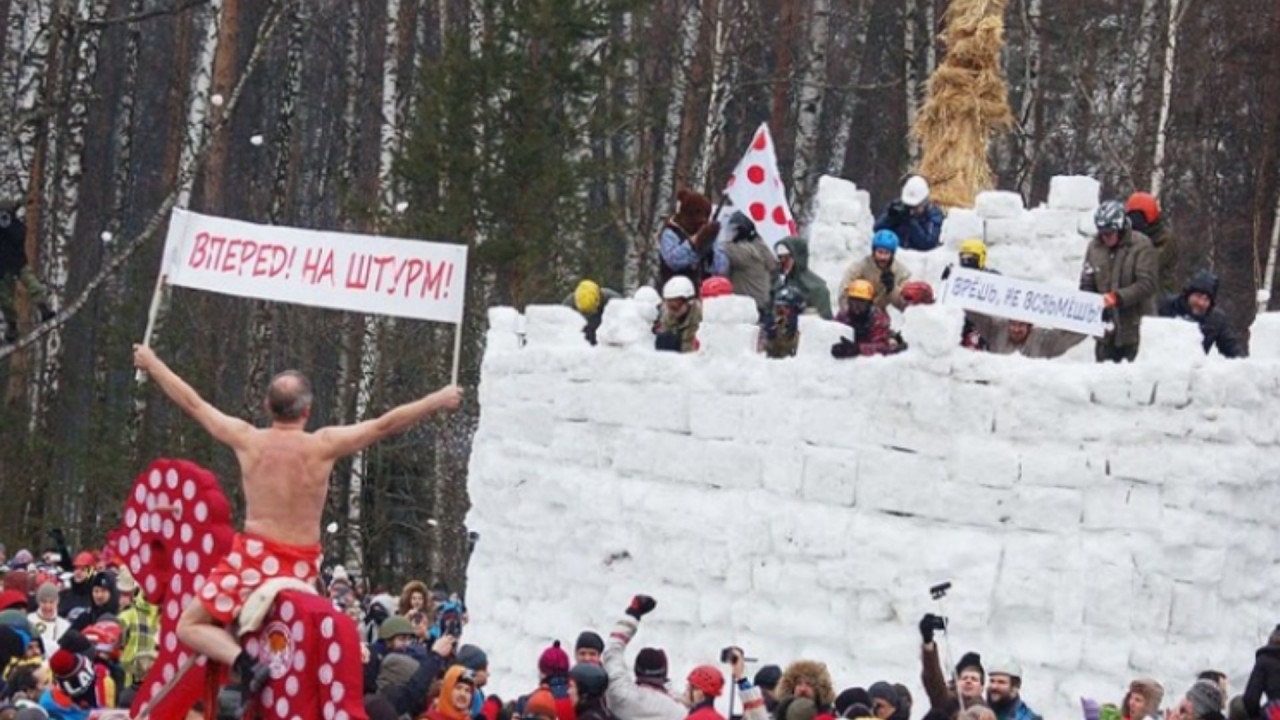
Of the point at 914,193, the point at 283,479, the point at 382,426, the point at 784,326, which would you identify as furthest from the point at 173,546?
the point at 914,193

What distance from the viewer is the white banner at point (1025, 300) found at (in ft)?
48.8

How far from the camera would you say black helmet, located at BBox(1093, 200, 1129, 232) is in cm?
1576

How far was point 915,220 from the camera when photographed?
18.8 metres

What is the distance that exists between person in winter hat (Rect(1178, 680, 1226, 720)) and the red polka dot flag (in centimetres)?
744

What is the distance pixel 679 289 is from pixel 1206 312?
305 cm

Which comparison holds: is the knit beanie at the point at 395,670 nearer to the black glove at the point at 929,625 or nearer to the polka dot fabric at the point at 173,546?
the polka dot fabric at the point at 173,546

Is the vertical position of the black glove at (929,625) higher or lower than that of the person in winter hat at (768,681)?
higher

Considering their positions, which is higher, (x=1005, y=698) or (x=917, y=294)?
(x=917, y=294)

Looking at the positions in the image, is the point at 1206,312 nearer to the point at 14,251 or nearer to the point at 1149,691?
the point at 1149,691

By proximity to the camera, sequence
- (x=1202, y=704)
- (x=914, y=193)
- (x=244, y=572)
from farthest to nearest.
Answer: (x=914, y=193)
(x=1202, y=704)
(x=244, y=572)

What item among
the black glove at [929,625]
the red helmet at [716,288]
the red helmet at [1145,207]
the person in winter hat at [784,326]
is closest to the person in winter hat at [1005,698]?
the black glove at [929,625]

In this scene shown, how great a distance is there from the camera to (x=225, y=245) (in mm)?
12211

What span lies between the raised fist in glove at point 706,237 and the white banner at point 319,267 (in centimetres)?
587

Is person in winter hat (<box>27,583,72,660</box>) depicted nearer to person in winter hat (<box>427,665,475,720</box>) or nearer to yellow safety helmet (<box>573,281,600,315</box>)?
yellow safety helmet (<box>573,281,600,315</box>)
